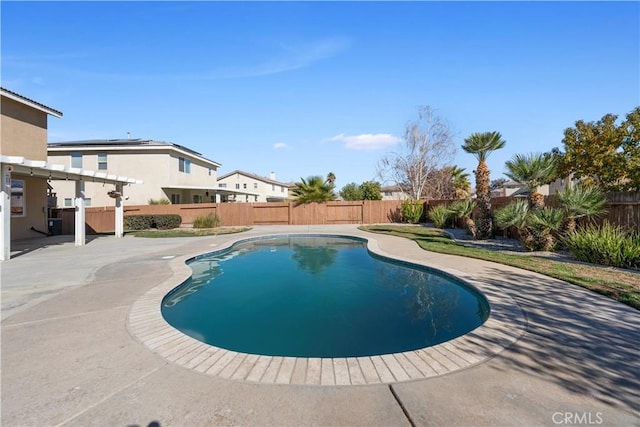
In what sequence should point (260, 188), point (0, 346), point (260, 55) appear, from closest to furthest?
point (0, 346) < point (260, 55) < point (260, 188)

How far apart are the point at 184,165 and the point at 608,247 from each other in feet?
90.1

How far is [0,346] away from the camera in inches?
143

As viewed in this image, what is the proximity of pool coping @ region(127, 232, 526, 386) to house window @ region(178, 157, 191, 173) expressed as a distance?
2420cm

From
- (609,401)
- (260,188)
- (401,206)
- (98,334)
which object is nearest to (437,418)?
(609,401)

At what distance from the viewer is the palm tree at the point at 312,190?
77.7 ft

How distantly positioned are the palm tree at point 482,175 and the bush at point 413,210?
8.85m

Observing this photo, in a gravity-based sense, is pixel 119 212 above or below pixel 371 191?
below

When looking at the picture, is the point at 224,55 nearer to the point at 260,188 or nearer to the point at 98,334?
the point at 98,334

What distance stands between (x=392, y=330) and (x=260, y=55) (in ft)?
44.1

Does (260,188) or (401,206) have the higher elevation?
(260,188)

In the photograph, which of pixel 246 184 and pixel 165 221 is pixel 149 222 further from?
pixel 246 184

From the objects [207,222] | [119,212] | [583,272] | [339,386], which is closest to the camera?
[339,386]

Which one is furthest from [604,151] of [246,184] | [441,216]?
[246,184]

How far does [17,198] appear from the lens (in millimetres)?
14180
